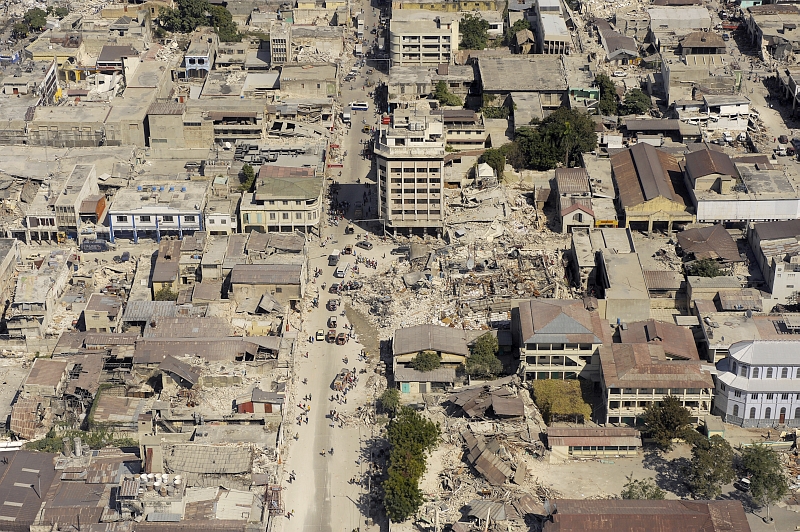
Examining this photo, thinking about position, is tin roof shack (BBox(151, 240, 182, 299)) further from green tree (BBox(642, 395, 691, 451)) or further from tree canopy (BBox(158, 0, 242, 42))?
tree canopy (BBox(158, 0, 242, 42))

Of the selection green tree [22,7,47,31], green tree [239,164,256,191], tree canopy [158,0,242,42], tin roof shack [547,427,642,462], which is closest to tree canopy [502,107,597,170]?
green tree [239,164,256,191]

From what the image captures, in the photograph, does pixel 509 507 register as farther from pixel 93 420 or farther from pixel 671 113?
pixel 671 113

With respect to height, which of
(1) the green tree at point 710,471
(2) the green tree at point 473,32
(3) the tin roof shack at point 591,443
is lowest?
(1) the green tree at point 710,471

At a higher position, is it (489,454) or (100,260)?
(100,260)

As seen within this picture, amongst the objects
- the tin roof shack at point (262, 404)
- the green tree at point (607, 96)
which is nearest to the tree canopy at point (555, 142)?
the green tree at point (607, 96)

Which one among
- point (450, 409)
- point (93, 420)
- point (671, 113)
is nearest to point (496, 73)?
point (671, 113)

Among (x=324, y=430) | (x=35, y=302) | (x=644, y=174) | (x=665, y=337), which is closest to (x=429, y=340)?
(x=324, y=430)

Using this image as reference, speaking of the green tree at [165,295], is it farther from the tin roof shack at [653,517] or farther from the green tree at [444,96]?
the green tree at [444,96]
